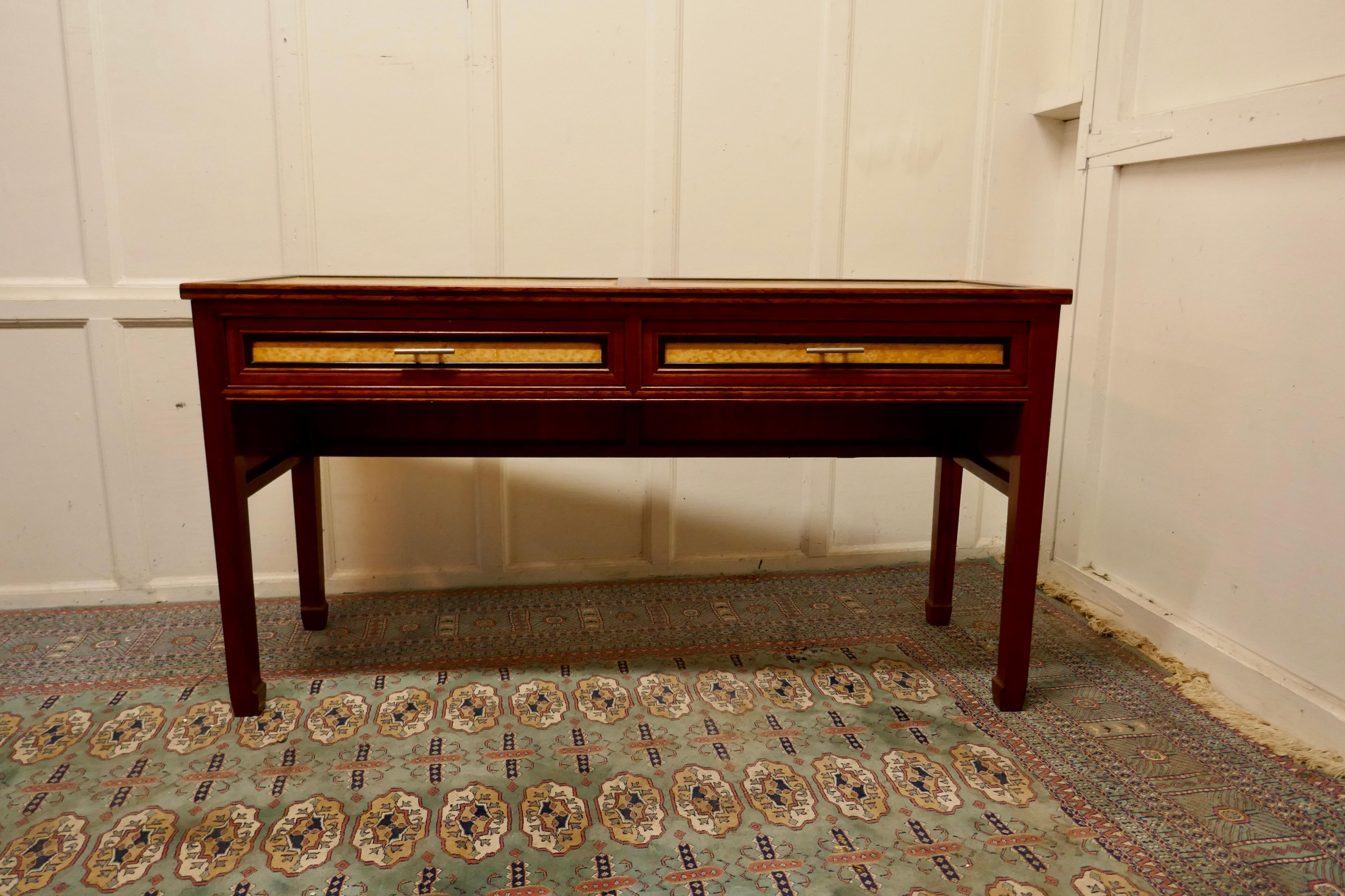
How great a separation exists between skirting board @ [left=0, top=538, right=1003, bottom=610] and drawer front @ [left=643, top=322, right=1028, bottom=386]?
1195mm

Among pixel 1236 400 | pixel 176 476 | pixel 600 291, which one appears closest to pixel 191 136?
pixel 176 476

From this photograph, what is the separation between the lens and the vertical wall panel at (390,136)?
2.59 metres

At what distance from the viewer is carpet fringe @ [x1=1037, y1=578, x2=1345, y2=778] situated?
1.92 meters

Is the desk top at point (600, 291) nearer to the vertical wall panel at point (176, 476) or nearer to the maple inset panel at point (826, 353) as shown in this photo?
the maple inset panel at point (826, 353)

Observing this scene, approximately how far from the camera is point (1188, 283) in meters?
2.40

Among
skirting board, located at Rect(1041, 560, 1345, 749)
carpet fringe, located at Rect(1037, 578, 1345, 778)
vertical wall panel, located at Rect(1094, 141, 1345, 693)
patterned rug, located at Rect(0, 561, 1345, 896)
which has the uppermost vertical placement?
vertical wall panel, located at Rect(1094, 141, 1345, 693)

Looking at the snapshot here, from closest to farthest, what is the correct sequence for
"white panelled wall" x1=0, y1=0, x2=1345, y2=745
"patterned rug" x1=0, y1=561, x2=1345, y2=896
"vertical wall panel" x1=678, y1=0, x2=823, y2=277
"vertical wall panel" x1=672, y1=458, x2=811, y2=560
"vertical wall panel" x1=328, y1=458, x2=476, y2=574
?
"patterned rug" x1=0, y1=561, x2=1345, y2=896 → "white panelled wall" x1=0, y1=0, x2=1345, y2=745 → "vertical wall panel" x1=678, y1=0, x2=823, y2=277 → "vertical wall panel" x1=328, y1=458, x2=476, y2=574 → "vertical wall panel" x1=672, y1=458, x2=811, y2=560

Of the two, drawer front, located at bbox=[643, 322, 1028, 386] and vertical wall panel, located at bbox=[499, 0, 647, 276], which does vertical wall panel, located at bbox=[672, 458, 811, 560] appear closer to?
vertical wall panel, located at bbox=[499, 0, 647, 276]

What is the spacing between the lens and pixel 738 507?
3057mm

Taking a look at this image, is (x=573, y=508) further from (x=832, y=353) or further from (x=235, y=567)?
(x=832, y=353)

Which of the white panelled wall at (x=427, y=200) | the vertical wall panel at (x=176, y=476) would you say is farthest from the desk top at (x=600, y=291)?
the vertical wall panel at (x=176, y=476)

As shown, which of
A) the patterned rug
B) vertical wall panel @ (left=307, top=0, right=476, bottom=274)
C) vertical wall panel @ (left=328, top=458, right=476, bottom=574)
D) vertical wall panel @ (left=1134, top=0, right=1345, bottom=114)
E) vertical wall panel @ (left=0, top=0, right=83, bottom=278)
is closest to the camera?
the patterned rug

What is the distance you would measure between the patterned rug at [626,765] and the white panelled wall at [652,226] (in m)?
0.30

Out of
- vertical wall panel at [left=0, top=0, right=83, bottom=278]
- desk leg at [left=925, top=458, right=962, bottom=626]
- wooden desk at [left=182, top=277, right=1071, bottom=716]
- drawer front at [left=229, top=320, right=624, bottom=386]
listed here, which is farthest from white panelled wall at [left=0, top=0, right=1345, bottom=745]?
drawer front at [left=229, top=320, right=624, bottom=386]
